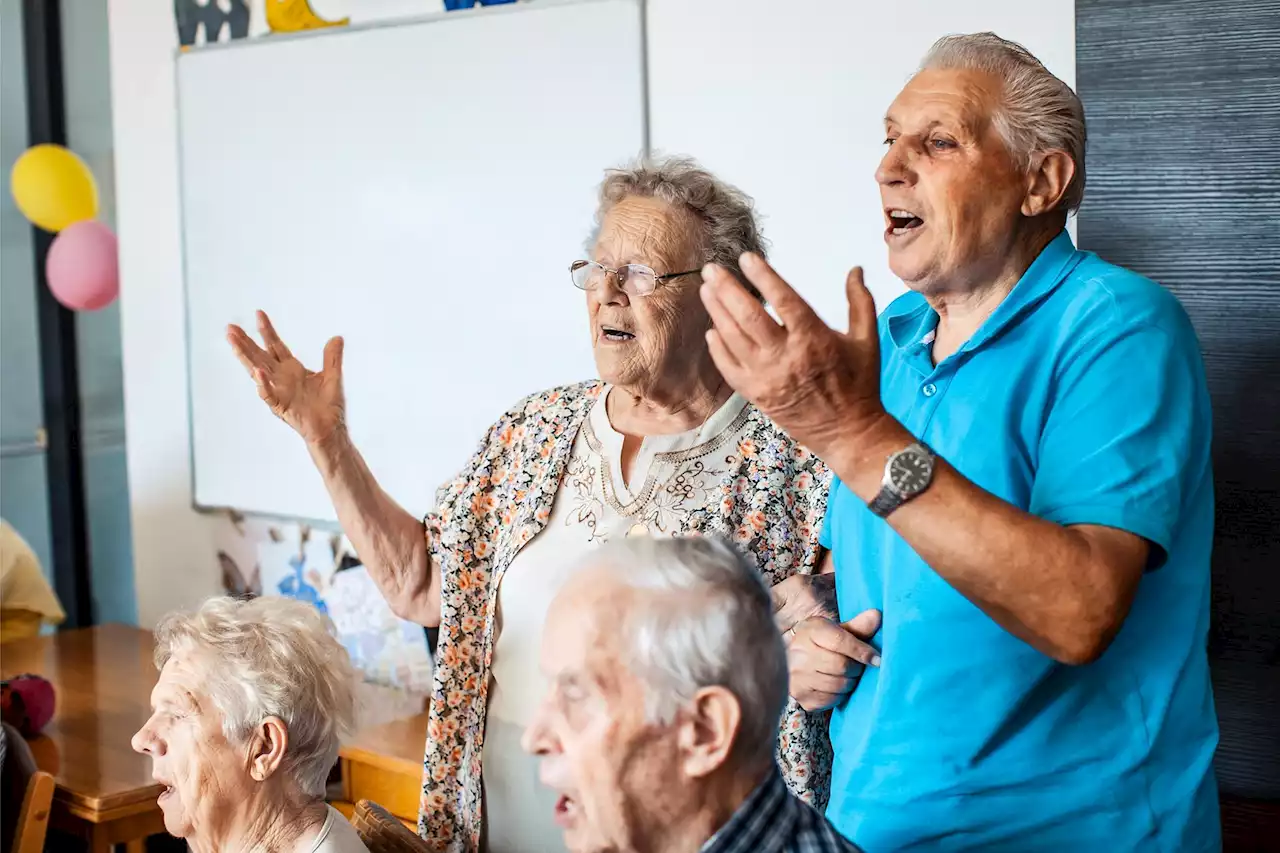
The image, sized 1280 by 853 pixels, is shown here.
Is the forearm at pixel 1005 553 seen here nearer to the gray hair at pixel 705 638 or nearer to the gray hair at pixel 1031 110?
the gray hair at pixel 705 638

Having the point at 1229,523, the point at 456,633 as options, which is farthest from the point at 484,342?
the point at 1229,523

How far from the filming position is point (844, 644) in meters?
1.49

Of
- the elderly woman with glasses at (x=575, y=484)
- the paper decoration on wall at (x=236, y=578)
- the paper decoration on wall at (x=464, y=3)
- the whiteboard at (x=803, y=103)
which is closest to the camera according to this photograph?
the elderly woman with glasses at (x=575, y=484)

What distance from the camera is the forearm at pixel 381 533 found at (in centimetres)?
205

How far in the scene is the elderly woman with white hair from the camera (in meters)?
1.84

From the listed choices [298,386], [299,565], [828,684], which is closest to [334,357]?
[298,386]

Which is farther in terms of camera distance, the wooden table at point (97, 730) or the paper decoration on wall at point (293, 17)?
the paper decoration on wall at point (293, 17)

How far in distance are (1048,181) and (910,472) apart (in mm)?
438

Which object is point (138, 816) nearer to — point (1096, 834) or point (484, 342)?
point (484, 342)

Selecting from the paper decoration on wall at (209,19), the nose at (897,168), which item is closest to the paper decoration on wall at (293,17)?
the paper decoration on wall at (209,19)

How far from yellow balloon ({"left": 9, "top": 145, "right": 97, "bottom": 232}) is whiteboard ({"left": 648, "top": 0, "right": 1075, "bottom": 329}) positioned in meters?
2.14

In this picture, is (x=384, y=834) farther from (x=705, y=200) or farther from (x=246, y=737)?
(x=705, y=200)

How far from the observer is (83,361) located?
15.1ft

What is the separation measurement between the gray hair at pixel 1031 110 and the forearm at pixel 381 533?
1.11 metres
